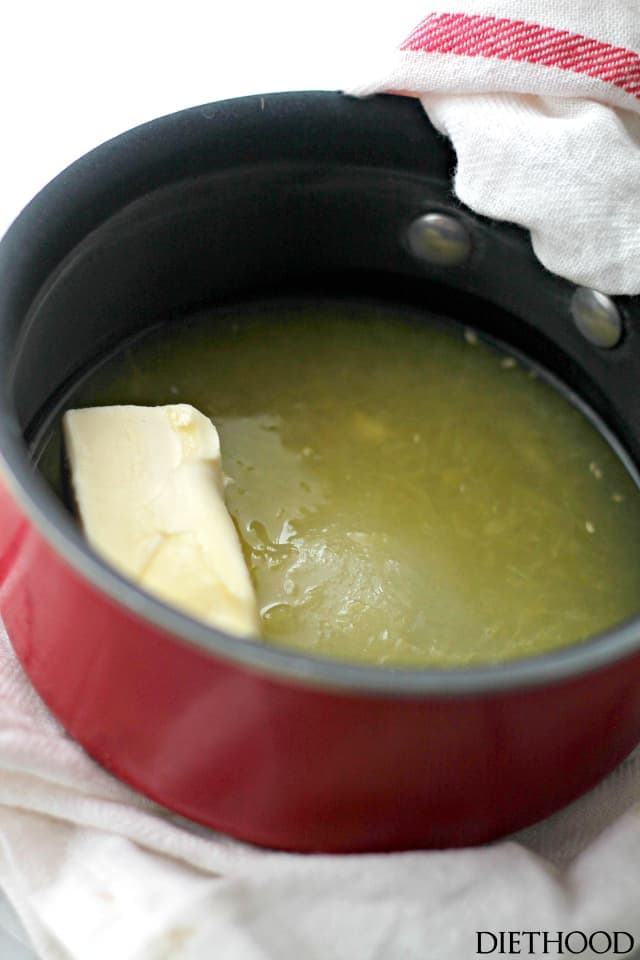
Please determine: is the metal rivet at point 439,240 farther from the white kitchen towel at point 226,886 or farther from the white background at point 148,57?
the white kitchen towel at point 226,886

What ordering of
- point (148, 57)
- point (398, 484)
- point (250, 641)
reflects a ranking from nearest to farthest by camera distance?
point (250, 641) < point (398, 484) < point (148, 57)

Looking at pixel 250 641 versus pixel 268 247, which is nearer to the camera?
pixel 250 641

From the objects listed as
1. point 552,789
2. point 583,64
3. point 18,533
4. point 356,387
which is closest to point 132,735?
point 18,533

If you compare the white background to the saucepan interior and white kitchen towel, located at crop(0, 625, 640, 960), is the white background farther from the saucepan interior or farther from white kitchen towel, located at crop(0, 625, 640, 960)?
white kitchen towel, located at crop(0, 625, 640, 960)

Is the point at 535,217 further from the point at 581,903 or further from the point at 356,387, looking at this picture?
the point at 581,903

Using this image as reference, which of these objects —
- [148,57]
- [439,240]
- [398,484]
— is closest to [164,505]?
[398,484]
